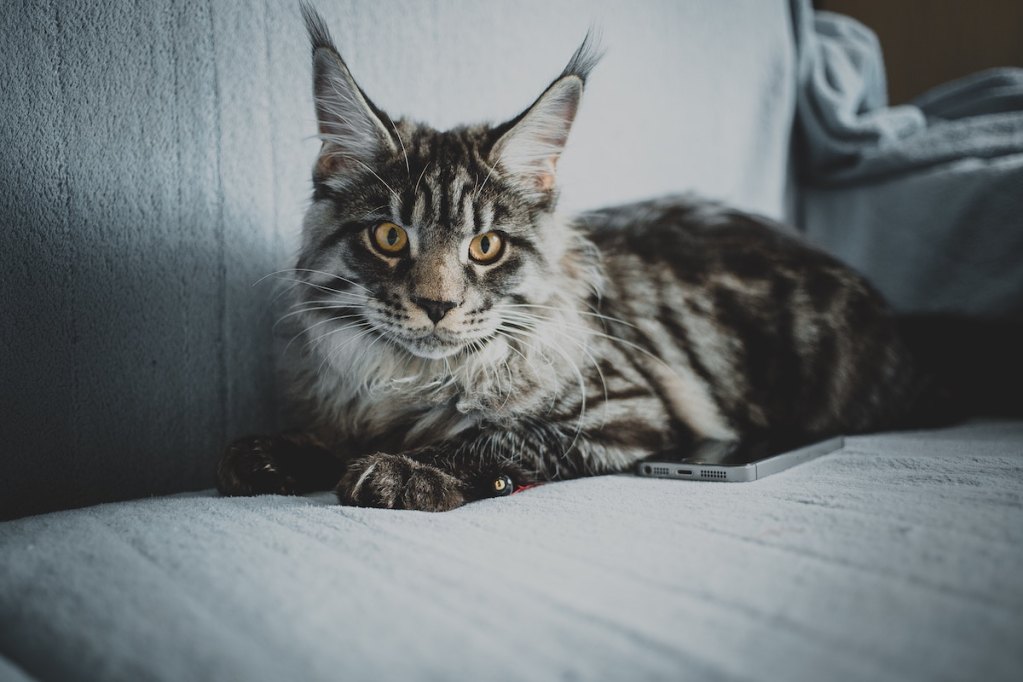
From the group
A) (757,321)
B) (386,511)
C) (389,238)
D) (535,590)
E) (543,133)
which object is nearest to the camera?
(535,590)

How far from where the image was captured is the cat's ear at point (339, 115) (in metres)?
1.11

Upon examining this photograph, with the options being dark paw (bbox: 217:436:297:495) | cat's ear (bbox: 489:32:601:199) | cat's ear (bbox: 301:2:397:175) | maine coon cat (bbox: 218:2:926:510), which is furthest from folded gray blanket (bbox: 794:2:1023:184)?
dark paw (bbox: 217:436:297:495)

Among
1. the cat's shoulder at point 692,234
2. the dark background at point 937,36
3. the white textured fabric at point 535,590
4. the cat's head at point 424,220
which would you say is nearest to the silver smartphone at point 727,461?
the white textured fabric at point 535,590

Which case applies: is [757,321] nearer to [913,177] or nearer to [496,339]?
[496,339]

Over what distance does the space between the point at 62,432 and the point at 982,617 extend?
4.03ft

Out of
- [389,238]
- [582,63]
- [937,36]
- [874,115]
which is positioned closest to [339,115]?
[389,238]

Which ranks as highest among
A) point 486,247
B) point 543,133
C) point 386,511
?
point 543,133

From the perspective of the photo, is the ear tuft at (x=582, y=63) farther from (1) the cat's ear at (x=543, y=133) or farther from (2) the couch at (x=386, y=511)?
(2) the couch at (x=386, y=511)

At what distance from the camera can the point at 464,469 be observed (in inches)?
43.1

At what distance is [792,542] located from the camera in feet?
2.36

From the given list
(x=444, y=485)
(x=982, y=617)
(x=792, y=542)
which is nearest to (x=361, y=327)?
(x=444, y=485)

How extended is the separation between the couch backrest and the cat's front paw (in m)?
0.43

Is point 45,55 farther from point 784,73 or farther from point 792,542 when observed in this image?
point 784,73

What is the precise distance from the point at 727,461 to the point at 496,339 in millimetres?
464
